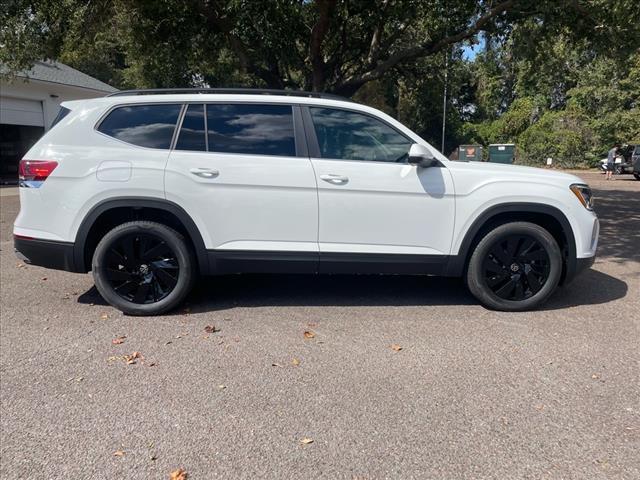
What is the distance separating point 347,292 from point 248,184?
64.0 inches

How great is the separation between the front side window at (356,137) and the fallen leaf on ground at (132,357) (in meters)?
2.22

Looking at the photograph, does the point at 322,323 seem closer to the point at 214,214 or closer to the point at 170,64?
the point at 214,214

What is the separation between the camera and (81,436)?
2838mm

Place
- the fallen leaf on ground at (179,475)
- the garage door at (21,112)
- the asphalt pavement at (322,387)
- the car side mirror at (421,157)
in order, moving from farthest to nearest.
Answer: the garage door at (21,112)
the car side mirror at (421,157)
the asphalt pavement at (322,387)
the fallen leaf on ground at (179,475)

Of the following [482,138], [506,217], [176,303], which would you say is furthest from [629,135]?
[176,303]

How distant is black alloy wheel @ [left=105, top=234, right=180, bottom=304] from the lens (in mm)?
4629

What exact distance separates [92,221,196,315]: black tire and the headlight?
3.50 metres

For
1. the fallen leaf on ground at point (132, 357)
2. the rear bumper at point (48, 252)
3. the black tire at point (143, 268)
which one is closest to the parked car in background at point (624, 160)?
the black tire at point (143, 268)

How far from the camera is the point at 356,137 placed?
15.2 feet

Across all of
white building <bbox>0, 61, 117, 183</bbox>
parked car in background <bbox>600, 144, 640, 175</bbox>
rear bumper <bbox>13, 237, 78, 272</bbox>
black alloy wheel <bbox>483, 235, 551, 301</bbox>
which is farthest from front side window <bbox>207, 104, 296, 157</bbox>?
parked car in background <bbox>600, 144, 640, 175</bbox>

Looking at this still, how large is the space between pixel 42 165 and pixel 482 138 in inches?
1625

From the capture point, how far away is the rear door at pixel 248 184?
176 inches

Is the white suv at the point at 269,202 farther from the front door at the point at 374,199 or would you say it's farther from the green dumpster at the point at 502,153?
the green dumpster at the point at 502,153

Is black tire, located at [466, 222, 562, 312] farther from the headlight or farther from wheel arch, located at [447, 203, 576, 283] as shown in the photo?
the headlight
